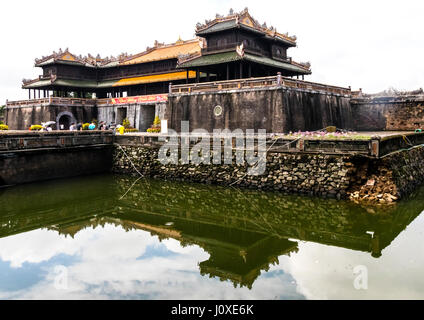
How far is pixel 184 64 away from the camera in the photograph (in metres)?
27.7

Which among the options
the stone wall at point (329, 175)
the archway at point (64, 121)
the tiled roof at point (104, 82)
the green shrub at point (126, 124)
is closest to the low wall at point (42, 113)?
the archway at point (64, 121)

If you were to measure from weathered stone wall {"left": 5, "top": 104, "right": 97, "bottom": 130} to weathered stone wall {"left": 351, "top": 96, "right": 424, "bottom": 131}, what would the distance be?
24496 millimetres

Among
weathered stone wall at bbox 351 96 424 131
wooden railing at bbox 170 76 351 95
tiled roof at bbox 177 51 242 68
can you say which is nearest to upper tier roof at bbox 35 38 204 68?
tiled roof at bbox 177 51 242 68

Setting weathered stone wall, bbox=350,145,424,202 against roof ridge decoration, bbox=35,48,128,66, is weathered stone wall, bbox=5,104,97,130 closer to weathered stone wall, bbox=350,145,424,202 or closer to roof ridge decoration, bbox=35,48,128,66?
roof ridge decoration, bbox=35,48,128,66

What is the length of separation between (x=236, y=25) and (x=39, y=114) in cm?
2131

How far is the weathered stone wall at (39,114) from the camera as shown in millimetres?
35344

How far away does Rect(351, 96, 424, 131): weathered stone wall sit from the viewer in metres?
26.5

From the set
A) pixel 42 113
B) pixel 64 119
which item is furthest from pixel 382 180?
pixel 42 113

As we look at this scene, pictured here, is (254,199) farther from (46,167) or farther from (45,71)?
(45,71)

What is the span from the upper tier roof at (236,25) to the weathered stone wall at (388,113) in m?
8.20

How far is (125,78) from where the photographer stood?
125 feet

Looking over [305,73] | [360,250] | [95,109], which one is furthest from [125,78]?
[360,250]

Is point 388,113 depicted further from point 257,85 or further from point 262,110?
point 257,85

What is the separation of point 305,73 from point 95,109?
20.5 metres
